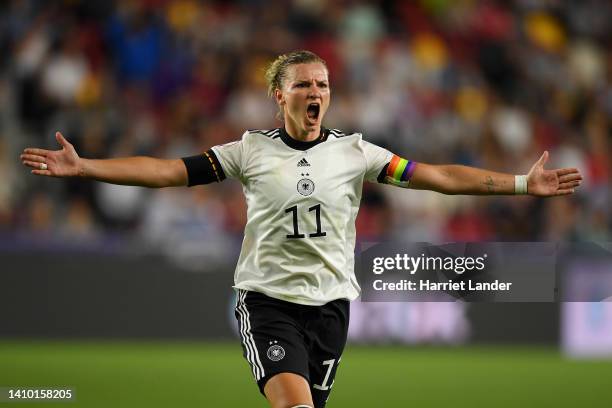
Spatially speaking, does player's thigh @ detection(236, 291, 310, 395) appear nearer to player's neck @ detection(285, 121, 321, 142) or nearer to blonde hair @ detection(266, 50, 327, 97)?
player's neck @ detection(285, 121, 321, 142)

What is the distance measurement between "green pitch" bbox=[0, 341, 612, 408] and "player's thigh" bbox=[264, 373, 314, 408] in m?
3.86

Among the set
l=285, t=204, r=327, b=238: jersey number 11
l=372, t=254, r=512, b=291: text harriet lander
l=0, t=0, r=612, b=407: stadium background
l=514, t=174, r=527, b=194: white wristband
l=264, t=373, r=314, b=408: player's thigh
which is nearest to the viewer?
l=264, t=373, r=314, b=408: player's thigh

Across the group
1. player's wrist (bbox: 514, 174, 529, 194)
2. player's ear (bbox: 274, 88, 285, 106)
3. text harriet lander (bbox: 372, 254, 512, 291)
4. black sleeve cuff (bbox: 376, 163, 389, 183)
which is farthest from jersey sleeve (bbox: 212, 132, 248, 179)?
text harriet lander (bbox: 372, 254, 512, 291)

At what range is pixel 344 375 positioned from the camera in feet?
37.0

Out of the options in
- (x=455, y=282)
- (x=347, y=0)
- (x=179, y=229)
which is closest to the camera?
(x=455, y=282)

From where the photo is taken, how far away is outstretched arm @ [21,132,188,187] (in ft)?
18.3

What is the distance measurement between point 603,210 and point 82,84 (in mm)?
6526

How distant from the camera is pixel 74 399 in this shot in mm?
9406

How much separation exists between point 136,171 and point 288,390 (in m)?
1.33

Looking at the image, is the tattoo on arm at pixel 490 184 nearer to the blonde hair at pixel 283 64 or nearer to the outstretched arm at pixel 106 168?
the blonde hair at pixel 283 64

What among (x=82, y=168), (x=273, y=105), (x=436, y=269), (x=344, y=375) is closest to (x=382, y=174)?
(x=436, y=269)

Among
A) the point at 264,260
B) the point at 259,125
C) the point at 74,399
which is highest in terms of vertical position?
the point at 259,125

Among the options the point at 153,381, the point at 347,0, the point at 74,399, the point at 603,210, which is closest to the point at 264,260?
the point at 74,399

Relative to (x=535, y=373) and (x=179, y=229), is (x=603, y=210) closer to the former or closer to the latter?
(x=535, y=373)
